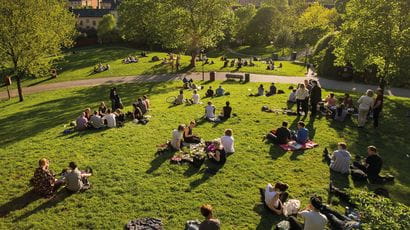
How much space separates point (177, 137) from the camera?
59.2 feet

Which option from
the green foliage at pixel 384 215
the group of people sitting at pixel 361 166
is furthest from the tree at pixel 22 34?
the green foliage at pixel 384 215

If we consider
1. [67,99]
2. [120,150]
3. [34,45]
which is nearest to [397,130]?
[120,150]

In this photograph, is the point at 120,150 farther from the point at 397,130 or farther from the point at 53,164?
the point at 397,130

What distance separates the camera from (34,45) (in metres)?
33.8

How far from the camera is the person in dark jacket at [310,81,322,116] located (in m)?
22.7

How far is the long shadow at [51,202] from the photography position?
1322cm

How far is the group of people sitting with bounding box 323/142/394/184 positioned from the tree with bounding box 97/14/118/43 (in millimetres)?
75435

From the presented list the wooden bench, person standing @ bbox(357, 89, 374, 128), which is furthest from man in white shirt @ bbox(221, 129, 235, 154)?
the wooden bench

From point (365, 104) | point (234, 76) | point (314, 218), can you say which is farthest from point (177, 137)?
point (234, 76)

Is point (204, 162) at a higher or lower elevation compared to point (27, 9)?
lower

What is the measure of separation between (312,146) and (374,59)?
44.6 feet

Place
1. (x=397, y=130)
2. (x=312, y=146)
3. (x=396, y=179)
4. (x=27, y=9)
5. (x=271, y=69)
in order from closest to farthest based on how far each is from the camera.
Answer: (x=396, y=179)
(x=312, y=146)
(x=397, y=130)
(x=27, y=9)
(x=271, y=69)

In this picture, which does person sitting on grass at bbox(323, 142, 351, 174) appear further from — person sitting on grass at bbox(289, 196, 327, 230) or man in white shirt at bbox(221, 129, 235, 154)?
person sitting on grass at bbox(289, 196, 327, 230)

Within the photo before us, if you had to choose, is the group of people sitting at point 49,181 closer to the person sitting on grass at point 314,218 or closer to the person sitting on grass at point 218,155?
the person sitting on grass at point 218,155
